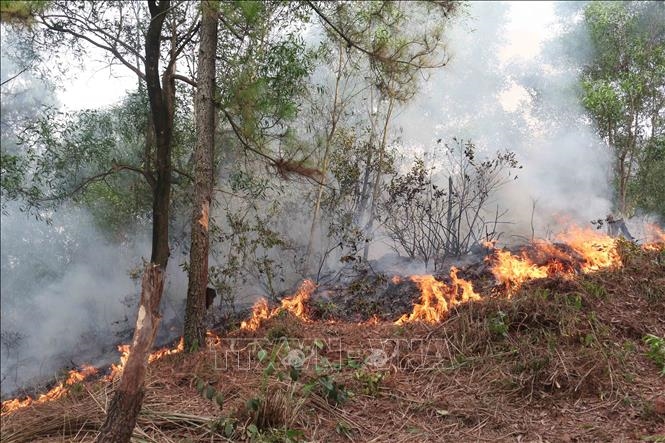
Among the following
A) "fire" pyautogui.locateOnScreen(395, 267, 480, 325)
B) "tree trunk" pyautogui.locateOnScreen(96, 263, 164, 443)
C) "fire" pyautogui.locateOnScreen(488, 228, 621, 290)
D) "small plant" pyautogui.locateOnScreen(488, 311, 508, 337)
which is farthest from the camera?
"fire" pyautogui.locateOnScreen(488, 228, 621, 290)

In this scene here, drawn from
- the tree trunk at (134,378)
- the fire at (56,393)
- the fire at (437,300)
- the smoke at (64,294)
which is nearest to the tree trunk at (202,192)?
the fire at (56,393)

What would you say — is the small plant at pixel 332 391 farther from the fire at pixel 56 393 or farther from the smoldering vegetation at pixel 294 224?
the smoldering vegetation at pixel 294 224

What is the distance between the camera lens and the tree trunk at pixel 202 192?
18.0 ft

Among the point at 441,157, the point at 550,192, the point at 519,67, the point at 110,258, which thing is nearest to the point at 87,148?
the point at 110,258

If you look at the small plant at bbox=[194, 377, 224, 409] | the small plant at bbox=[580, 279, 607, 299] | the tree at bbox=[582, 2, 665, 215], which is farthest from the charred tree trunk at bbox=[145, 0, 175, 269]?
the tree at bbox=[582, 2, 665, 215]

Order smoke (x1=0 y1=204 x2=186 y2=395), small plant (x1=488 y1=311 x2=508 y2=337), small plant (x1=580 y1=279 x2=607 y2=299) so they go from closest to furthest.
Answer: small plant (x1=488 y1=311 x2=508 y2=337), small plant (x1=580 y1=279 x2=607 y2=299), smoke (x1=0 y1=204 x2=186 y2=395)

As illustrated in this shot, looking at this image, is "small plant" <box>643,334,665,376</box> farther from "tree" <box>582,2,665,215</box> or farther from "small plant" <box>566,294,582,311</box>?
"tree" <box>582,2,665,215</box>

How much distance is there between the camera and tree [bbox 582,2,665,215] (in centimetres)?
1099

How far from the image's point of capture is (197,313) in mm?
5480

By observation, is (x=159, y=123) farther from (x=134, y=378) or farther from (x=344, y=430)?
(x=344, y=430)

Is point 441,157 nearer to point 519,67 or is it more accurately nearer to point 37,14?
point 519,67

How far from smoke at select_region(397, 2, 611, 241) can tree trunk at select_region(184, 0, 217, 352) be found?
540 cm

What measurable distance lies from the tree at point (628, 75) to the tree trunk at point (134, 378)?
10.6m

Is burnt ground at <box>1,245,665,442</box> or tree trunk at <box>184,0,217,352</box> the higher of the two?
tree trunk at <box>184,0,217,352</box>
